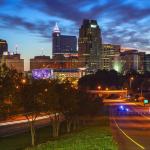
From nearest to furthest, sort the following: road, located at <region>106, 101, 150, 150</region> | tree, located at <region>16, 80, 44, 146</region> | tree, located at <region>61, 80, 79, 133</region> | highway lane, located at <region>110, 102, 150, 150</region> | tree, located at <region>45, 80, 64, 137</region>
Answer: highway lane, located at <region>110, 102, 150, 150</region>, road, located at <region>106, 101, 150, 150</region>, tree, located at <region>16, 80, 44, 146</region>, tree, located at <region>45, 80, 64, 137</region>, tree, located at <region>61, 80, 79, 133</region>

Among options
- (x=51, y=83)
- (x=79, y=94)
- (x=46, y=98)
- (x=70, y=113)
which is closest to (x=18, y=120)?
(x=79, y=94)

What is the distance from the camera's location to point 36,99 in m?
45.1

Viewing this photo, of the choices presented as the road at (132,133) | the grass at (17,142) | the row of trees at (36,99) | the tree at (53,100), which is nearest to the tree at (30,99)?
the row of trees at (36,99)

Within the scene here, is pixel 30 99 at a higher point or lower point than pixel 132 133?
higher

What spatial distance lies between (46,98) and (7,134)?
1806 cm

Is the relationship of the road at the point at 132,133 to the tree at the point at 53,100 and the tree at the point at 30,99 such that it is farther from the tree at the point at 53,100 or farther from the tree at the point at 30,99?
the tree at the point at 30,99

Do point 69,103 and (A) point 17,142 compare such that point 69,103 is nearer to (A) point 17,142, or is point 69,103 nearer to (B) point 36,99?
(A) point 17,142

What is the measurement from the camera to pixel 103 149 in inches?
1157

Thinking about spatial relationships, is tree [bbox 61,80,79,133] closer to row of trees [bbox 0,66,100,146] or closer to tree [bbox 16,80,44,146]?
row of trees [bbox 0,66,100,146]

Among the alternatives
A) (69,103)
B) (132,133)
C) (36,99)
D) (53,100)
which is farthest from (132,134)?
(36,99)

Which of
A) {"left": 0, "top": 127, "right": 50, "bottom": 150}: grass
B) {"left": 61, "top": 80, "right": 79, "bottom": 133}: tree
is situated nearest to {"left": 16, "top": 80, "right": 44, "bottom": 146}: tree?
{"left": 0, "top": 127, "right": 50, "bottom": 150}: grass

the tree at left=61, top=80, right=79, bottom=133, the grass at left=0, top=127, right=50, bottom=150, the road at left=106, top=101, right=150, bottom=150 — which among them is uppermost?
the tree at left=61, top=80, right=79, bottom=133

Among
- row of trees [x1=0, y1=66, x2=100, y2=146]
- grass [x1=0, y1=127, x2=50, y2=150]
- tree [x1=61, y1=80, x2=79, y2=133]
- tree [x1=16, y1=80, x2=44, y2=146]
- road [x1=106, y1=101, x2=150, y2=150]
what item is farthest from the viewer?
tree [x1=61, y1=80, x2=79, y2=133]

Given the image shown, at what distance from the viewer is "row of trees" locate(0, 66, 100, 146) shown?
32.2m
